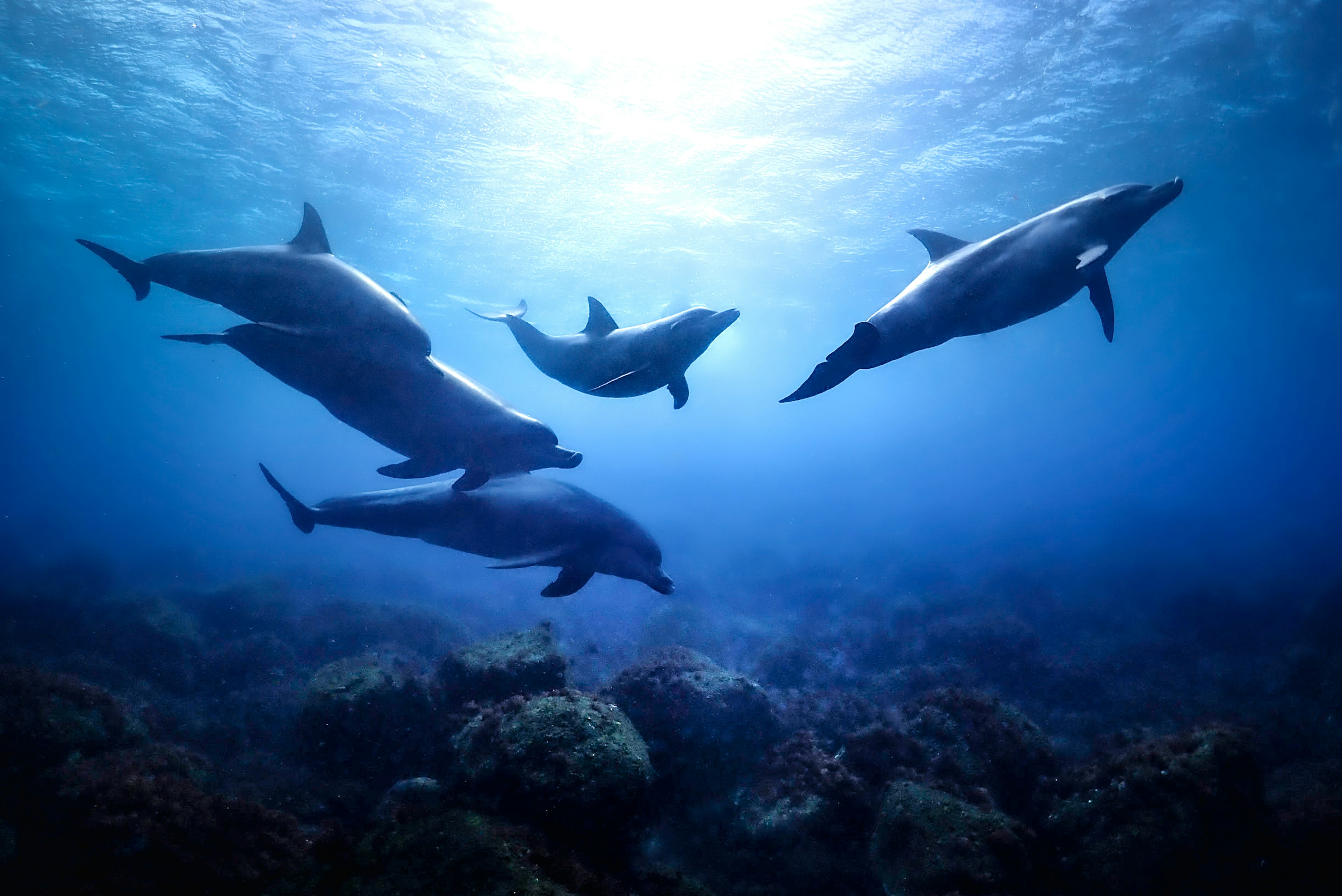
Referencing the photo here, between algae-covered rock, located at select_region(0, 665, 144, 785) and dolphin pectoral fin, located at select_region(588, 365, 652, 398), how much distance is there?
6022 millimetres

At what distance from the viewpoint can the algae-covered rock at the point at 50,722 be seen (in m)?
5.45

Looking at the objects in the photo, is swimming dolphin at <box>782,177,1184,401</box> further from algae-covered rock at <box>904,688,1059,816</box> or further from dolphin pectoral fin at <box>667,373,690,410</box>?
algae-covered rock at <box>904,688,1059,816</box>

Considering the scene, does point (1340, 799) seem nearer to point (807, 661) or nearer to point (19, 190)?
point (807, 661)

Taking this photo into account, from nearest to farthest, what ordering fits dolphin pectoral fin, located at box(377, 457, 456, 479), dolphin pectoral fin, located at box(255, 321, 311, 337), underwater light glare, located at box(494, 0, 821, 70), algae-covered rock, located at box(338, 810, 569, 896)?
algae-covered rock, located at box(338, 810, 569, 896)
dolphin pectoral fin, located at box(255, 321, 311, 337)
dolphin pectoral fin, located at box(377, 457, 456, 479)
underwater light glare, located at box(494, 0, 821, 70)

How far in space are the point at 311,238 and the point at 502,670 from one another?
183 inches

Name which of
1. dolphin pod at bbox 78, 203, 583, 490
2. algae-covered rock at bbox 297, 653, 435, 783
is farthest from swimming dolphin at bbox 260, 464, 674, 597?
algae-covered rock at bbox 297, 653, 435, 783

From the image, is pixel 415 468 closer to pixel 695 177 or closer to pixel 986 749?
pixel 986 749

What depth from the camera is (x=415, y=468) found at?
5.90 m

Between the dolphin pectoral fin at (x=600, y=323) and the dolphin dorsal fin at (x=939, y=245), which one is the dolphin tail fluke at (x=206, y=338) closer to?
the dolphin pectoral fin at (x=600, y=323)

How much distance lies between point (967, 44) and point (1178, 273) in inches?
1124

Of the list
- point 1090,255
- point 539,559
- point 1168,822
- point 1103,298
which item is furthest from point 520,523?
point 1168,822

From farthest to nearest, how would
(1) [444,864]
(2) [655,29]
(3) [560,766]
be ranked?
(2) [655,29], (3) [560,766], (1) [444,864]

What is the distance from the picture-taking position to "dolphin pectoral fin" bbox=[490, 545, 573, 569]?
231 inches

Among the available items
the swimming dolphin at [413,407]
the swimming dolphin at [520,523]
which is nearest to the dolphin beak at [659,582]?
the swimming dolphin at [520,523]
